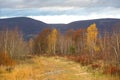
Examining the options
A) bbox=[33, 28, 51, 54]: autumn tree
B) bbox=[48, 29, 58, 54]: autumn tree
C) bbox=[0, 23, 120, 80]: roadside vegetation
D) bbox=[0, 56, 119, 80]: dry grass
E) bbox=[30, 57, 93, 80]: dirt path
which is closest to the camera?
bbox=[0, 56, 119, 80]: dry grass

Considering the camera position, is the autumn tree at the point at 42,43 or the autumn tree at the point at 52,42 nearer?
the autumn tree at the point at 42,43

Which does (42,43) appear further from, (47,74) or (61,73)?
(47,74)

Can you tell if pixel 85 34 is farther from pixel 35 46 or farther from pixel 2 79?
pixel 2 79

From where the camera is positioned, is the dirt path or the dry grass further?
the dirt path

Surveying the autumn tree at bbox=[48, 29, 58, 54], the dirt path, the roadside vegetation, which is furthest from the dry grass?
the autumn tree at bbox=[48, 29, 58, 54]

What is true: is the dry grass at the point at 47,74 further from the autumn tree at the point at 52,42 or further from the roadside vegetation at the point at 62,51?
the autumn tree at the point at 52,42

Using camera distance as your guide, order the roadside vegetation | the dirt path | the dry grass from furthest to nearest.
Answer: the roadside vegetation → the dirt path → the dry grass

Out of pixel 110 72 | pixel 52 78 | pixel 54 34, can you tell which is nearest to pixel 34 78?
pixel 52 78

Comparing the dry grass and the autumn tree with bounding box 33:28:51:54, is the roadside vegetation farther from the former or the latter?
the dry grass

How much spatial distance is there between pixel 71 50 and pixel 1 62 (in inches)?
2071

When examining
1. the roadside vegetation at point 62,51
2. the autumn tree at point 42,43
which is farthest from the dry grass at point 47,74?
the autumn tree at point 42,43

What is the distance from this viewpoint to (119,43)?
128 feet

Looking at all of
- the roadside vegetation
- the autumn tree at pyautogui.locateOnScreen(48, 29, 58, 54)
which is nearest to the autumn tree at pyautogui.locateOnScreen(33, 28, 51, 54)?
the roadside vegetation

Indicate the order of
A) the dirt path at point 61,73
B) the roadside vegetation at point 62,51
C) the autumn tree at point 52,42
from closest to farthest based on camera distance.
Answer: the dirt path at point 61,73 → the roadside vegetation at point 62,51 → the autumn tree at point 52,42
